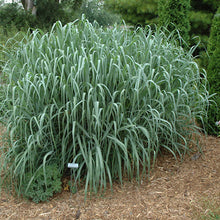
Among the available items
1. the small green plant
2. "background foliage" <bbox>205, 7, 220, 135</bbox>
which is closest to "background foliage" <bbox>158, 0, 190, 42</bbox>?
"background foliage" <bbox>205, 7, 220, 135</bbox>

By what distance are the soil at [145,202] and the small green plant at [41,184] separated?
71 mm

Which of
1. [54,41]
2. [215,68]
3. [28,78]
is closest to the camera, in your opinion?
[28,78]

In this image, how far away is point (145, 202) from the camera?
225cm

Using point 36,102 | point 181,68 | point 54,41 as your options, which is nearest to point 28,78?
point 36,102

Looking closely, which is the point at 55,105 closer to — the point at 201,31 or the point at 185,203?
the point at 185,203

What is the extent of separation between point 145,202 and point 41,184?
0.88m

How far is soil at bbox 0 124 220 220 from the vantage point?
6.95 ft

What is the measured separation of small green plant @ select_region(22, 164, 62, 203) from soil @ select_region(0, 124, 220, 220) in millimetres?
71

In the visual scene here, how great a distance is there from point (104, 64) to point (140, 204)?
1.27 m

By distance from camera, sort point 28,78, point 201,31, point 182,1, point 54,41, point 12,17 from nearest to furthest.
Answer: point 28,78
point 54,41
point 182,1
point 201,31
point 12,17

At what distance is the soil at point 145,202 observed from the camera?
6.95ft

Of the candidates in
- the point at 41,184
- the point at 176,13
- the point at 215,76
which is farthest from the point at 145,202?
the point at 176,13

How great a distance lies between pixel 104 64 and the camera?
Result: 251cm

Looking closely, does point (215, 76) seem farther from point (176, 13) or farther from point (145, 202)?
point (145, 202)
